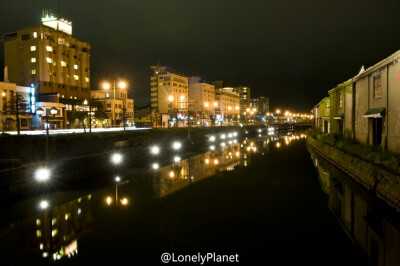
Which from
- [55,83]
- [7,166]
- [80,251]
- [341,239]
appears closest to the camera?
[80,251]

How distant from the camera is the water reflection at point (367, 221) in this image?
885 centimetres

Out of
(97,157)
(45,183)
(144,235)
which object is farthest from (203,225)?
(97,157)

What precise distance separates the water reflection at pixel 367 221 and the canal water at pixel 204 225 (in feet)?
0.11

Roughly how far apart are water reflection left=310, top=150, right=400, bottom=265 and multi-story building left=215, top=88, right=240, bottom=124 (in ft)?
356

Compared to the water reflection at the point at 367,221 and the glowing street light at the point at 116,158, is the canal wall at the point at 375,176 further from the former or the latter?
the glowing street light at the point at 116,158

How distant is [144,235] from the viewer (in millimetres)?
9930

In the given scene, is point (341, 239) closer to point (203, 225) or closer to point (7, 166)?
point (203, 225)

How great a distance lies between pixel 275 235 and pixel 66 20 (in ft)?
310

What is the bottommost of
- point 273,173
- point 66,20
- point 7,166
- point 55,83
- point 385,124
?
point 273,173

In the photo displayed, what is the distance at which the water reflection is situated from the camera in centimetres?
885

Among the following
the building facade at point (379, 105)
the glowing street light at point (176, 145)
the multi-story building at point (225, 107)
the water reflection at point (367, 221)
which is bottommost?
the water reflection at point (367, 221)

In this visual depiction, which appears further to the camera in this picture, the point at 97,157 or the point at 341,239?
the point at 97,157

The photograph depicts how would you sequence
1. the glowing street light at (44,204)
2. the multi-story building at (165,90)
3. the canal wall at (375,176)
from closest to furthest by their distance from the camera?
the canal wall at (375,176)
the glowing street light at (44,204)
the multi-story building at (165,90)

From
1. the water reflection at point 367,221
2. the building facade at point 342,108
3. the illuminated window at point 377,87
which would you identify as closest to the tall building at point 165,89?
the building facade at point 342,108
